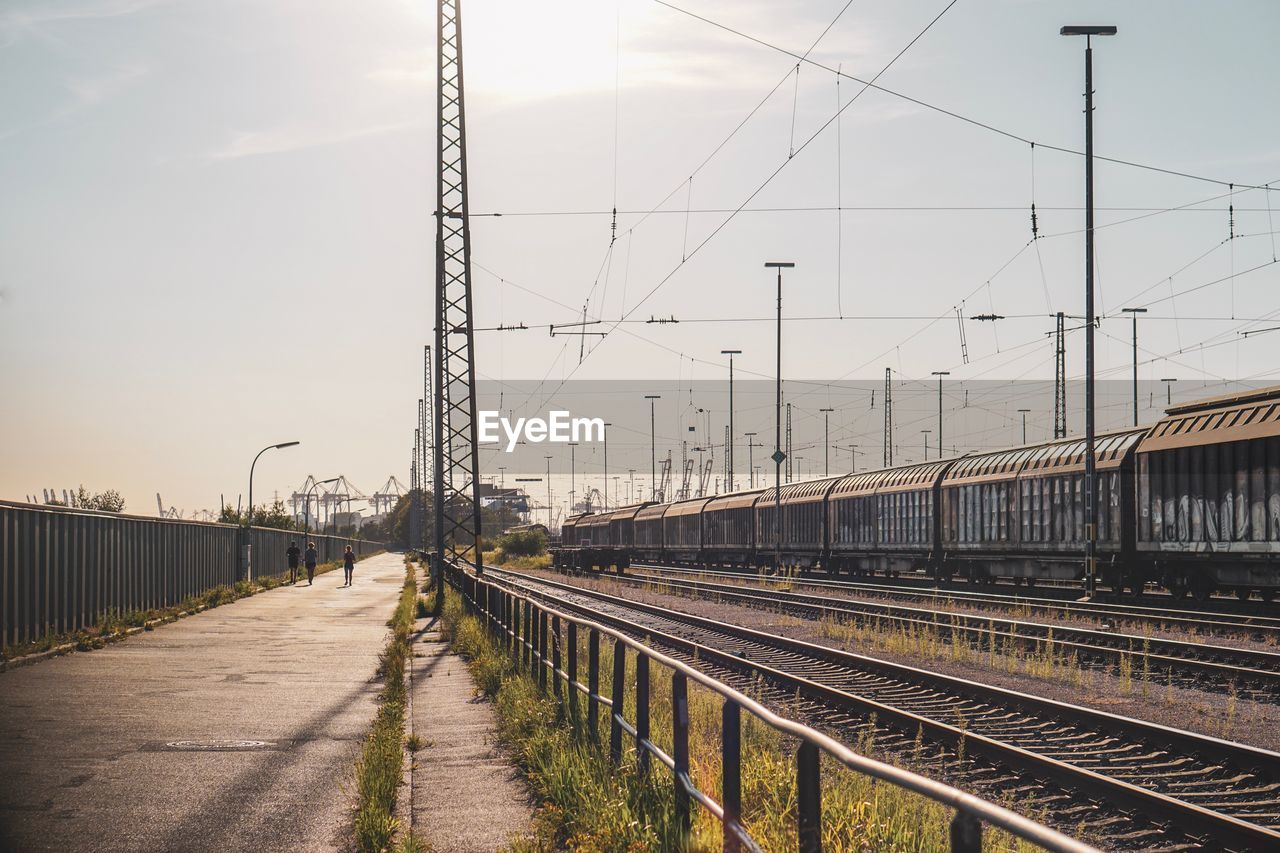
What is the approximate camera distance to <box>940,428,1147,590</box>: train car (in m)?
27.1

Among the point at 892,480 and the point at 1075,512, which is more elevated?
the point at 892,480

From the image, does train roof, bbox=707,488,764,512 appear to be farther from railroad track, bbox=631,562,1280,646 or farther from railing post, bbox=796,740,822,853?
railing post, bbox=796,740,822,853

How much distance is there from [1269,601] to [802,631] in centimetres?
862

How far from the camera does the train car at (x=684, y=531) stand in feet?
204

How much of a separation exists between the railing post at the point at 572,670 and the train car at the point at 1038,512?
18.7m

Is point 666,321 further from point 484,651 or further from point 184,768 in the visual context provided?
point 184,768

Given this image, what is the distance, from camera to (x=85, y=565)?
23469 mm

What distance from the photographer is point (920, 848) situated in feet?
21.3

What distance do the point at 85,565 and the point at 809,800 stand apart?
71.2 feet

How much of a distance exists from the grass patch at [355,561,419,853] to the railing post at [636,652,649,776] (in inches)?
62.6

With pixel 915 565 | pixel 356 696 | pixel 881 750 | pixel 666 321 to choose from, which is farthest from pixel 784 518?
pixel 881 750

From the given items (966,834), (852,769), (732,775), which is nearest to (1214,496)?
(732,775)

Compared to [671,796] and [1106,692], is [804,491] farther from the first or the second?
[671,796]

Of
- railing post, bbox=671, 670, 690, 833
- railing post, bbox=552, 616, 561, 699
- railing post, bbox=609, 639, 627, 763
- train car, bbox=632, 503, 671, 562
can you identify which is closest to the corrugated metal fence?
railing post, bbox=552, 616, 561, 699
